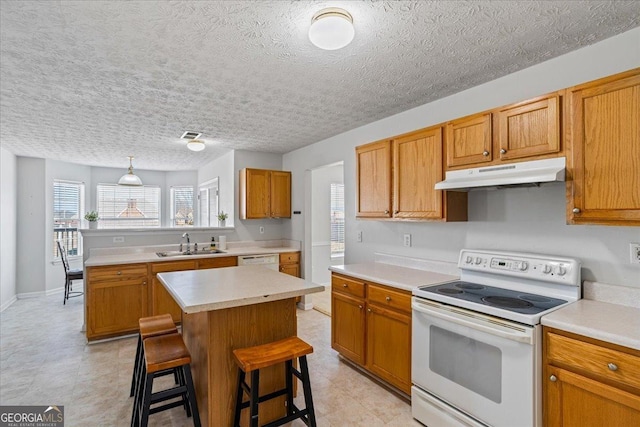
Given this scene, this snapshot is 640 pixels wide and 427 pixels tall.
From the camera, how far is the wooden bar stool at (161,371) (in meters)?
1.84

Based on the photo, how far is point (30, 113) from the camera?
3.28 metres

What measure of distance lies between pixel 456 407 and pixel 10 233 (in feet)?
22.0

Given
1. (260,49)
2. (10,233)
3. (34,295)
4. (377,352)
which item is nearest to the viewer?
(260,49)

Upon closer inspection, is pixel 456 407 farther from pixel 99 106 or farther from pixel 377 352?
pixel 99 106

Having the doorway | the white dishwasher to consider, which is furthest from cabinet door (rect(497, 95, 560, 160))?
the doorway

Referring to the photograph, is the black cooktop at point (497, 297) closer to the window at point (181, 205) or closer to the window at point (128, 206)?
the window at point (181, 205)

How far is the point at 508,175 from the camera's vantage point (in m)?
2.05

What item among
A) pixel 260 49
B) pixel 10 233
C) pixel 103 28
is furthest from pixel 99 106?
pixel 10 233

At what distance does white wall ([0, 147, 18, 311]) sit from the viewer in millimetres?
4816

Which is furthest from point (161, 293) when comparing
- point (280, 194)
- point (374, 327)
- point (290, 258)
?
point (374, 327)

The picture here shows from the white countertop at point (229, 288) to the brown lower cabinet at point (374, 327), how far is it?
2.32 feet

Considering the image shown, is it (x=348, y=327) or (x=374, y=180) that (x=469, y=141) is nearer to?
(x=374, y=180)

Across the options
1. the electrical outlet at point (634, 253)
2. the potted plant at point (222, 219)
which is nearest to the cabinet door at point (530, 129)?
the electrical outlet at point (634, 253)

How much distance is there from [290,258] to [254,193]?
1172 millimetres
